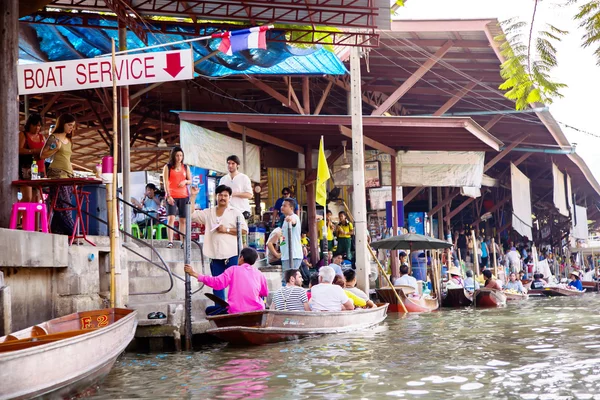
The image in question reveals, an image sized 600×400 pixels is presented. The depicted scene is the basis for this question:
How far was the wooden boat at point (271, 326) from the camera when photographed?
1048 centimetres

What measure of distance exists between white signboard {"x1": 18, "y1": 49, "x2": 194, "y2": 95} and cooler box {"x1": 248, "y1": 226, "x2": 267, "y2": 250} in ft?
27.8

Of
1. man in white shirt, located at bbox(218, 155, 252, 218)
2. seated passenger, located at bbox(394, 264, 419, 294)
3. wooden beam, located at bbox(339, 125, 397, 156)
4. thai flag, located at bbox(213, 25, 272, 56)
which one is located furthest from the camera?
seated passenger, located at bbox(394, 264, 419, 294)

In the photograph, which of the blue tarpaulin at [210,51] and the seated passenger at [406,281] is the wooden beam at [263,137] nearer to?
the blue tarpaulin at [210,51]

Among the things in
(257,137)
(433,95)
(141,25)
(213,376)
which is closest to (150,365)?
(213,376)

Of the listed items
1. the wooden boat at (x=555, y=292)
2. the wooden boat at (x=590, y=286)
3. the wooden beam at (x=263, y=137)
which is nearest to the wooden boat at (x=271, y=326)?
the wooden beam at (x=263, y=137)

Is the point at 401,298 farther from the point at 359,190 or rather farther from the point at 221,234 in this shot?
the point at 221,234

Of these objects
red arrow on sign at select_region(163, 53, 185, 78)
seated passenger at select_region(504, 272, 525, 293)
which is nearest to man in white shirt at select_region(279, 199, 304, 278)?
red arrow on sign at select_region(163, 53, 185, 78)

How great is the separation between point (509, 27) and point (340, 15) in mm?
6548

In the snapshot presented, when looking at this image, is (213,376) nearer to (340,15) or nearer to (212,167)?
(340,15)

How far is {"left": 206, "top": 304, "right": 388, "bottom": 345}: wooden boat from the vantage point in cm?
1048

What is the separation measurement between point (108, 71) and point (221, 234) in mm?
2900

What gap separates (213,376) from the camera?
8.12m

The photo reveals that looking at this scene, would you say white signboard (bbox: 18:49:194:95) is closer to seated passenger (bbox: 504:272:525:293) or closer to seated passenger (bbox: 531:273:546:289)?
seated passenger (bbox: 504:272:525:293)

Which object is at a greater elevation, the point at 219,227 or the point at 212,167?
the point at 212,167
